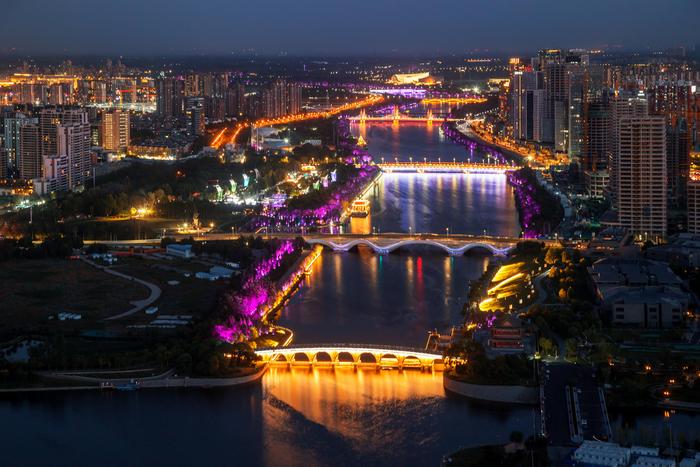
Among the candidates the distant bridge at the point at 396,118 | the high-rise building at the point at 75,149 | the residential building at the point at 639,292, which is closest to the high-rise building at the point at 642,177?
the residential building at the point at 639,292

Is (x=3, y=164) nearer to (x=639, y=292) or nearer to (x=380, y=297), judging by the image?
(x=380, y=297)

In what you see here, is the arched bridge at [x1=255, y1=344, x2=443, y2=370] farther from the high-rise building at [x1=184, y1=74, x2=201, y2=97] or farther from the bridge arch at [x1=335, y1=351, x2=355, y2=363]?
the high-rise building at [x1=184, y1=74, x2=201, y2=97]

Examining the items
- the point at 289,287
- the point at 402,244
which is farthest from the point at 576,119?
the point at 289,287

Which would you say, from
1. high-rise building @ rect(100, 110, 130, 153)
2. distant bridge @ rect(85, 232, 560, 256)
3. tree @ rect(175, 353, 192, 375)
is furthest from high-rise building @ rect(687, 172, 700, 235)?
high-rise building @ rect(100, 110, 130, 153)

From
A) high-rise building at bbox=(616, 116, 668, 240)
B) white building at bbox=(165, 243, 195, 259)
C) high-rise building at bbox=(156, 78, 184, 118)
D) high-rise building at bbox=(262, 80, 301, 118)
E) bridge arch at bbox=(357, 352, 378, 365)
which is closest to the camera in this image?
bridge arch at bbox=(357, 352, 378, 365)

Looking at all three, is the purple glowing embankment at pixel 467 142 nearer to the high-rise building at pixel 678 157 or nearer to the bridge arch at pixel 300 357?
the high-rise building at pixel 678 157
